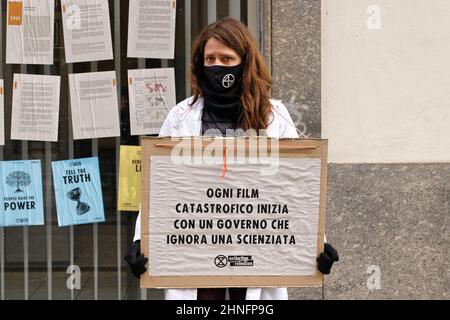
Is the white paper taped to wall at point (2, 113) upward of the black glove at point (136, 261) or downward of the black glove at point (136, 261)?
upward

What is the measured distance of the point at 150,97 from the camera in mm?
4746

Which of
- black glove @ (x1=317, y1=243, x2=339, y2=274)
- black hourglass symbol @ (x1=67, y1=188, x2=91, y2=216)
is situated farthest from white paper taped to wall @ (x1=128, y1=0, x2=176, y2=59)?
black glove @ (x1=317, y1=243, x2=339, y2=274)

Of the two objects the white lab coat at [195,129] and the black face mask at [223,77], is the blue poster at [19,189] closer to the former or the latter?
the white lab coat at [195,129]

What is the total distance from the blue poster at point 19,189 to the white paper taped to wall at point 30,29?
2.53 ft

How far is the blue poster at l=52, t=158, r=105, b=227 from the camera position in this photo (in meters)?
4.80

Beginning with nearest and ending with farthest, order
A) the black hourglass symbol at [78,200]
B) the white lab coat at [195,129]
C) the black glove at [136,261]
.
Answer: the black glove at [136,261] < the white lab coat at [195,129] < the black hourglass symbol at [78,200]

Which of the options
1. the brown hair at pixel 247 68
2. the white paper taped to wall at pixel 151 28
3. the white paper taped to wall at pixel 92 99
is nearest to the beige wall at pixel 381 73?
the white paper taped to wall at pixel 151 28

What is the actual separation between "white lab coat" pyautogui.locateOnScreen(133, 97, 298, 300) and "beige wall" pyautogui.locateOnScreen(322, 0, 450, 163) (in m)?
1.90

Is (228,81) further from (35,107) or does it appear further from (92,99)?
(35,107)

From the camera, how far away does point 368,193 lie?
4.84 meters

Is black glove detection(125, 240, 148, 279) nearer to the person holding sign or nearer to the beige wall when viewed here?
the person holding sign

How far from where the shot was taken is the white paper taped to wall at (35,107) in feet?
15.5

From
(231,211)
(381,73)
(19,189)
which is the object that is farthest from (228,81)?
(19,189)

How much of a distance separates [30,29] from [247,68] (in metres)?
2.39
